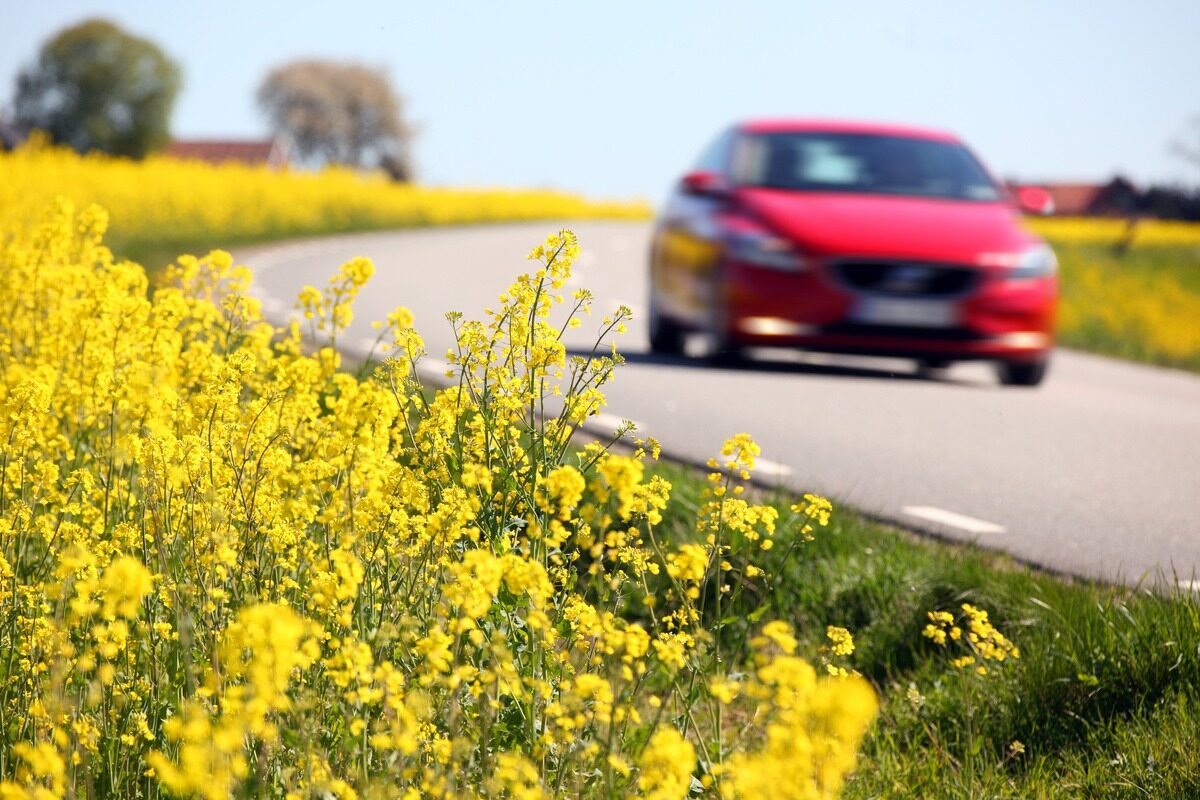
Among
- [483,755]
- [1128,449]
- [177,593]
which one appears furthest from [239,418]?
[1128,449]

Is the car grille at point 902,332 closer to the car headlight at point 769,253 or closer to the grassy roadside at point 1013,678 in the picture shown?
the car headlight at point 769,253

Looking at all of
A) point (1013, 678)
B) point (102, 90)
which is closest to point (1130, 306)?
point (1013, 678)

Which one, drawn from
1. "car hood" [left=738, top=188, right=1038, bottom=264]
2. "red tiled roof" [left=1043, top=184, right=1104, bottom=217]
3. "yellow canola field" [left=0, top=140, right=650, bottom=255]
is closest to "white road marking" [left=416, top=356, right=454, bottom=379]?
"car hood" [left=738, top=188, right=1038, bottom=264]

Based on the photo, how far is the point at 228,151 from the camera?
9944 cm

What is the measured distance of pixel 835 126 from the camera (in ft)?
36.2

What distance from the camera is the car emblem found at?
9609 millimetres

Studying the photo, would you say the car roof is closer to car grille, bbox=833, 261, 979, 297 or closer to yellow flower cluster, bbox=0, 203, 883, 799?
car grille, bbox=833, 261, 979, 297

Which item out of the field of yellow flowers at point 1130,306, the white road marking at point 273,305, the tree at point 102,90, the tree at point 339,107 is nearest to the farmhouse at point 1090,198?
the tree at point 339,107

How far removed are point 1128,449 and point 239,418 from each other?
5801mm

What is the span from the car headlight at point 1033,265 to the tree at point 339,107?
88.4 meters

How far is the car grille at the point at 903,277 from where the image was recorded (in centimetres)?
958

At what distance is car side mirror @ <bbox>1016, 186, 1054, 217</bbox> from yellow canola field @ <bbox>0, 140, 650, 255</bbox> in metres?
9.74

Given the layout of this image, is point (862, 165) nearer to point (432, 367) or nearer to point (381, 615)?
point (432, 367)

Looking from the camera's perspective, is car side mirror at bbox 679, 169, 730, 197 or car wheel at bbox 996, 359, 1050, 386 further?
car wheel at bbox 996, 359, 1050, 386
